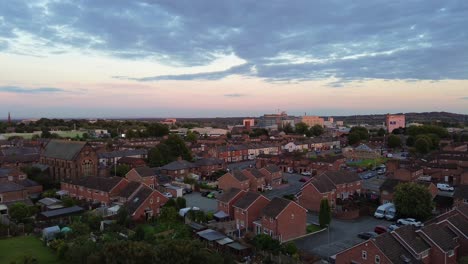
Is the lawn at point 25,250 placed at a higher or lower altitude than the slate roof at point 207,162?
lower

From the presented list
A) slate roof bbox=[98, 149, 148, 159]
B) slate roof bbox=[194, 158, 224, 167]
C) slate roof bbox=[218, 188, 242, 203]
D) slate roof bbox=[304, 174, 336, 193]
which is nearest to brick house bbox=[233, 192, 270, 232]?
slate roof bbox=[218, 188, 242, 203]

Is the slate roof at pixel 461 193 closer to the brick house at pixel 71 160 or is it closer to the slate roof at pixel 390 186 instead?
the slate roof at pixel 390 186

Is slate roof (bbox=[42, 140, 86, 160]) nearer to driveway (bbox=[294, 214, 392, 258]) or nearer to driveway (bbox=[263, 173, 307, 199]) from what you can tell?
driveway (bbox=[263, 173, 307, 199])

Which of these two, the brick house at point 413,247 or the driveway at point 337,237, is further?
the driveway at point 337,237

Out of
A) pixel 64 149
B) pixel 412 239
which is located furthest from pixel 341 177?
pixel 64 149

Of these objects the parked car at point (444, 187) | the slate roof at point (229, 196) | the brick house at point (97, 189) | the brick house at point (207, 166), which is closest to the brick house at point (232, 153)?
the brick house at point (207, 166)
